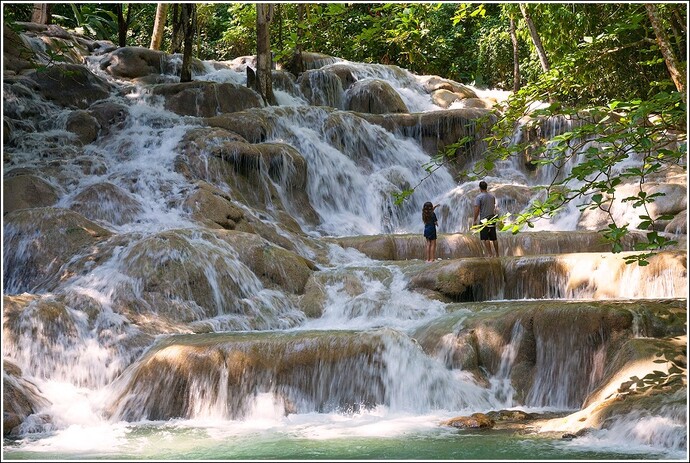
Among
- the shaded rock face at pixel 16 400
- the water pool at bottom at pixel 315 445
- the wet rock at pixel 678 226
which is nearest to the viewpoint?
the water pool at bottom at pixel 315 445

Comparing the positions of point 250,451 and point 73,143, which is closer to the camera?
point 250,451

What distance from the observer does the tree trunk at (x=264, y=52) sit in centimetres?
1922

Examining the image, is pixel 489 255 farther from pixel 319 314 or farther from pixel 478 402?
pixel 478 402

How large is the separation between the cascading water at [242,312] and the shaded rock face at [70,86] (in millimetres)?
534

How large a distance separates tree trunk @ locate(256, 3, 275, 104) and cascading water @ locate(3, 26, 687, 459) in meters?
1.68

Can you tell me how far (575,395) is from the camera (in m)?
8.50

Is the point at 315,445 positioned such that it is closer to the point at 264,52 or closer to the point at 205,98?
the point at 205,98

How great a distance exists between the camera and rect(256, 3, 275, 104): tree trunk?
19.2m

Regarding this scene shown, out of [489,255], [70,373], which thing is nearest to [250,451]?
[70,373]

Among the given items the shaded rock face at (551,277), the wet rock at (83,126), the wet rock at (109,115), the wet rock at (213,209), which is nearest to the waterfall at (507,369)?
the shaded rock face at (551,277)

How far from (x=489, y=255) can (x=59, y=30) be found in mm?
14205

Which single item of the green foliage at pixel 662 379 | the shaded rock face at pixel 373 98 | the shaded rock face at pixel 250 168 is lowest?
the green foliage at pixel 662 379

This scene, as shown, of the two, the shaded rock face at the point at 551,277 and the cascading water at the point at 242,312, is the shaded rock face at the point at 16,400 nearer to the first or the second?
the cascading water at the point at 242,312

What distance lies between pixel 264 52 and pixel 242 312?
999 cm
